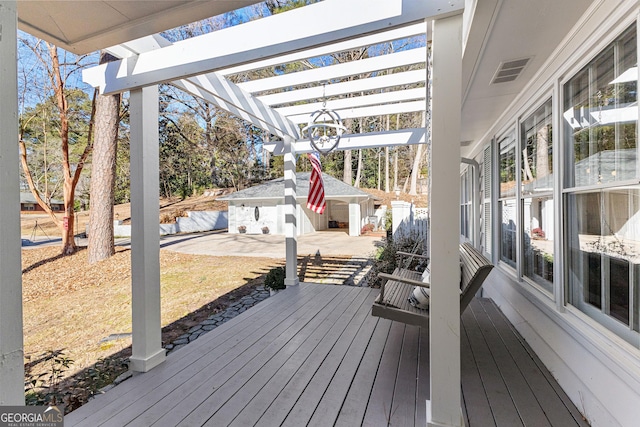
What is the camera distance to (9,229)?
2.83 ft

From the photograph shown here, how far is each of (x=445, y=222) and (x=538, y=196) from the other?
1.75 meters

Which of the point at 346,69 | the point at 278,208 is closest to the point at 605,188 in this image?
the point at 346,69

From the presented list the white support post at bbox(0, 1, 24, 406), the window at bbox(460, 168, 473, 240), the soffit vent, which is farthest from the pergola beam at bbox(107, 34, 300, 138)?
the window at bbox(460, 168, 473, 240)

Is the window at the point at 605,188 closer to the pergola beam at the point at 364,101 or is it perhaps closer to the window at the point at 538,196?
the window at the point at 538,196

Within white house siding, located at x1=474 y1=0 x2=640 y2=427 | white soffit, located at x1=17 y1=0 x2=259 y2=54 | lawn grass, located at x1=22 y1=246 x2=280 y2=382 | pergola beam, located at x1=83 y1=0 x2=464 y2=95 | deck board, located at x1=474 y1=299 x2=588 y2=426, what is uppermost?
white soffit, located at x1=17 y1=0 x2=259 y2=54

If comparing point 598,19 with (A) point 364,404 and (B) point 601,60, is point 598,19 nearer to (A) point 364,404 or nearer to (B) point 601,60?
(B) point 601,60

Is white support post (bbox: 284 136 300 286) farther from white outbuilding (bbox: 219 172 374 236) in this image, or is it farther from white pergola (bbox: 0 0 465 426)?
white outbuilding (bbox: 219 172 374 236)

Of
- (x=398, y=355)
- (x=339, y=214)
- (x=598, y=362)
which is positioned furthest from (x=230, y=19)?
(x=339, y=214)

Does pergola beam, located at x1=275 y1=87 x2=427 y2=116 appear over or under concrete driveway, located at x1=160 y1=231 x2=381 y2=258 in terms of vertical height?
over

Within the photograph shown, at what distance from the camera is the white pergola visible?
1.68 metres

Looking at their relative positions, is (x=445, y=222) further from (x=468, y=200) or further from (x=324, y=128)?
(x=468, y=200)

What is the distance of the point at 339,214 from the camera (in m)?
19.1

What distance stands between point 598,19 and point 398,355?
274cm

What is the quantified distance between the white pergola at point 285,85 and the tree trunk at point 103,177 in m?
5.46
